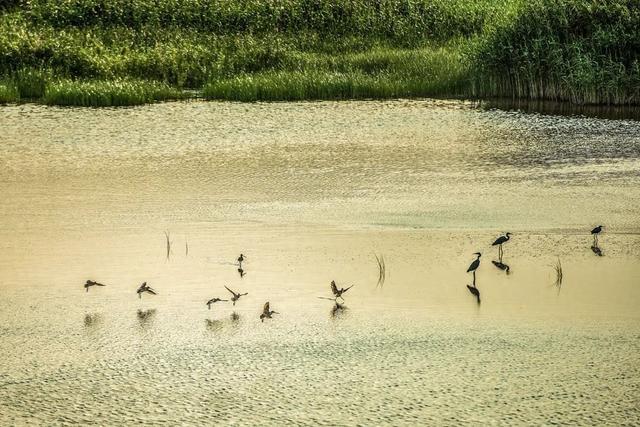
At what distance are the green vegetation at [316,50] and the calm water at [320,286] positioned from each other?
6.91 metres

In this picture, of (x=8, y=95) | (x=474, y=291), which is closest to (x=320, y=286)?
(x=474, y=291)

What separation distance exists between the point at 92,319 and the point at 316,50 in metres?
25.1

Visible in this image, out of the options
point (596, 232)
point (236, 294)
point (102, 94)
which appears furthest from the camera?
point (102, 94)

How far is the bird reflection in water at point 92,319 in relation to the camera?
6.99 meters

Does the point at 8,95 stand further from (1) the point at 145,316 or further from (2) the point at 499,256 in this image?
(1) the point at 145,316

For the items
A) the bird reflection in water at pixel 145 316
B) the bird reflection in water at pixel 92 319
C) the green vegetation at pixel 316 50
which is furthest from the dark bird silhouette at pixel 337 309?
the green vegetation at pixel 316 50

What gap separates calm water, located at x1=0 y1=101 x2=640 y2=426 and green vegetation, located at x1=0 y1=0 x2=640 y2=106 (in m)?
6.91

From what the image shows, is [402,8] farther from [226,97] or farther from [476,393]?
[476,393]

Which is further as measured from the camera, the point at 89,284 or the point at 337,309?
the point at 89,284

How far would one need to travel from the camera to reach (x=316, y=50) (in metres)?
31.5

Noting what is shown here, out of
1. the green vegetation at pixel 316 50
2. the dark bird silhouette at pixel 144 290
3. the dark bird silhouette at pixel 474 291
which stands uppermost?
the green vegetation at pixel 316 50

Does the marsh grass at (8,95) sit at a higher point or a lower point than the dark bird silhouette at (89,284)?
higher

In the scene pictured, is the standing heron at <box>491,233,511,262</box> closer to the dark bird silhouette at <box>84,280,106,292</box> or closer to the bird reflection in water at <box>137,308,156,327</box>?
the bird reflection in water at <box>137,308,156,327</box>

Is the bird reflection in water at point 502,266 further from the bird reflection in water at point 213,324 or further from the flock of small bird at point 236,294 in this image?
the bird reflection in water at point 213,324
